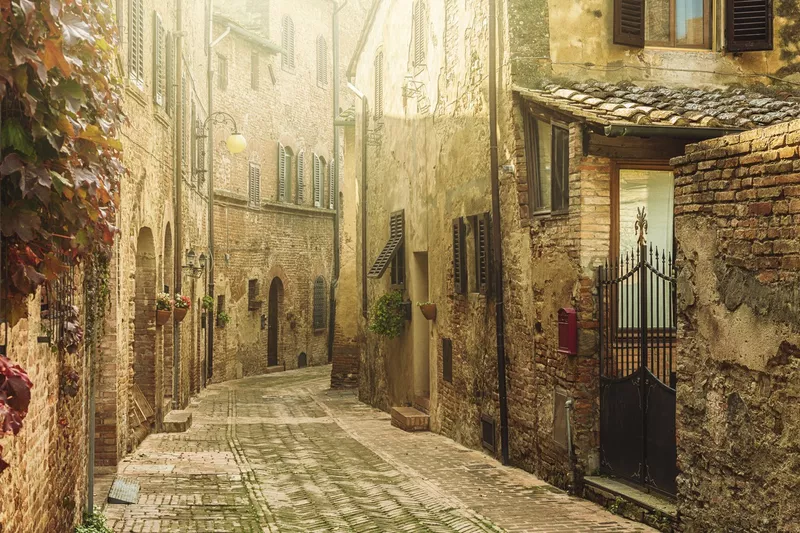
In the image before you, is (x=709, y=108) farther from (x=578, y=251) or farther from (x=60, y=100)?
(x=60, y=100)

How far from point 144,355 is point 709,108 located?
8.21 metres

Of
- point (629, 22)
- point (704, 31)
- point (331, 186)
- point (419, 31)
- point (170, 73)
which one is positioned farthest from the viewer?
point (331, 186)

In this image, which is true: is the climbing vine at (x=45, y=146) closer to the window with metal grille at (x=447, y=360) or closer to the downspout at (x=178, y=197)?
the window with metal grille at (x=447, y=360)

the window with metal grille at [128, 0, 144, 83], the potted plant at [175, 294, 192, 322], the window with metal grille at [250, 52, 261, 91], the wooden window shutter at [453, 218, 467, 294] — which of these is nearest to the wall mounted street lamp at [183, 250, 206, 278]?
the potted plant at [175, 294, 192, 322]

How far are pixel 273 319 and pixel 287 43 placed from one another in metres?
8.27

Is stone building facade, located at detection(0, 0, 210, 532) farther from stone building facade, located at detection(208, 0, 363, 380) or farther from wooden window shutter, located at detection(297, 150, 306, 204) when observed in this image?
wooden window shutter, located at detection(297, 150, 306, 204)

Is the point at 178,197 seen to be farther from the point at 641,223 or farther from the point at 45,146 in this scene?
the point at 45,146

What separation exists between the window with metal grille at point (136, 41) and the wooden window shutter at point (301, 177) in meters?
17.2

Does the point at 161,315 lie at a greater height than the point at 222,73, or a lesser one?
lesser

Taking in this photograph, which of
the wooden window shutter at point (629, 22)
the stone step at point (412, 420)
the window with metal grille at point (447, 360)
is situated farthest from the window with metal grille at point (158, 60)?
the wooden window shutter at point (629, 22)

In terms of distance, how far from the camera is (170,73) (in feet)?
51.1

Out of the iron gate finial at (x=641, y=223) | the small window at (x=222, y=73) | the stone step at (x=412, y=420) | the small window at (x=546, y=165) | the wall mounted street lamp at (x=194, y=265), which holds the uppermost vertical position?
the small window at (x=222, y=73)

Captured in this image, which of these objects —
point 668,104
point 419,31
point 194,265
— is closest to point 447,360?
point 419,31

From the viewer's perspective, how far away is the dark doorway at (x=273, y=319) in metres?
29.6
